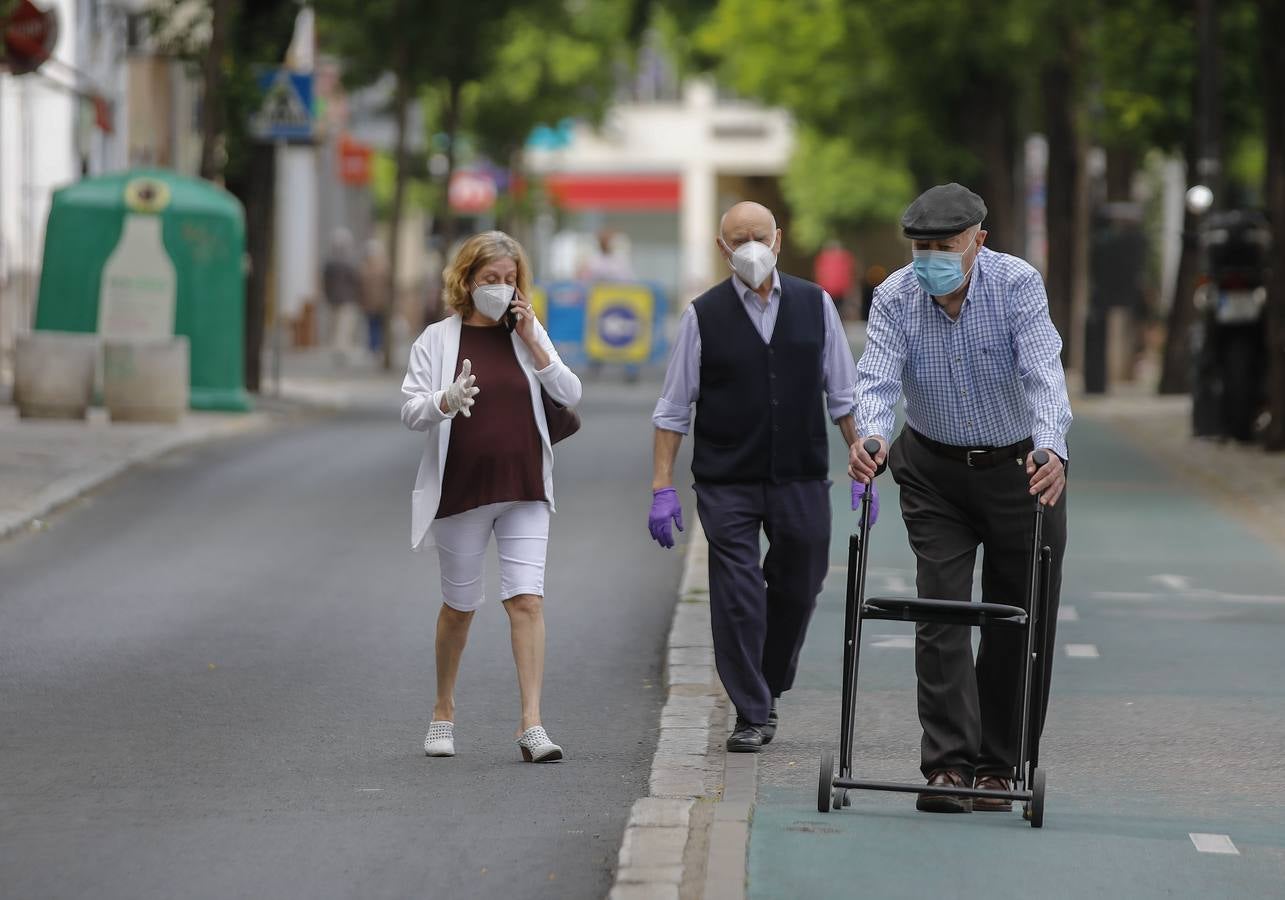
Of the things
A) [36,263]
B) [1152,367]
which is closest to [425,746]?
[36,263]

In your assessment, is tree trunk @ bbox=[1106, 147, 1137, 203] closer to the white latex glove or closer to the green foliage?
the white latex glove

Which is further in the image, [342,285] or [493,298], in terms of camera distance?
[342,285]

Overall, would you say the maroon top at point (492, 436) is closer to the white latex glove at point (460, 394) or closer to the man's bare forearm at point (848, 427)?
the white latex glove at point (460, 394)

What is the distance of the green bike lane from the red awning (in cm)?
7459

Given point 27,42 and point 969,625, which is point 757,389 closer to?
point 969,625

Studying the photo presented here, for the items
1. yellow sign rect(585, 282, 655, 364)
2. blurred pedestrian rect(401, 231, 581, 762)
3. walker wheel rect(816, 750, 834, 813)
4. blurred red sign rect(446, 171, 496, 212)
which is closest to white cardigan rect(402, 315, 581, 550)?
blurred pedestrian rect(401, 231, 581, 762)

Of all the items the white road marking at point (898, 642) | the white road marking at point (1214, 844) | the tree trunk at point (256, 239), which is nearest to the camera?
the white road marking at point (1214, 844)

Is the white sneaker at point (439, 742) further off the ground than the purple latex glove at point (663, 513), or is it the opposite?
the purple latex glove at point (663, 513)

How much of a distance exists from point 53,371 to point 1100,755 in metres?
13.8

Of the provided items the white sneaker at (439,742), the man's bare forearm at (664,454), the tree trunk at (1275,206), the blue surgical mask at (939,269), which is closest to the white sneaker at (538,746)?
the white sneaker at (439,742)

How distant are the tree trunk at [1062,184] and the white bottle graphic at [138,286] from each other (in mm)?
14220

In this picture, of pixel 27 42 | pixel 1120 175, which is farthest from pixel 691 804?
pixel 1120 175

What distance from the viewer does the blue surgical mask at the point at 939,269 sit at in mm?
6953

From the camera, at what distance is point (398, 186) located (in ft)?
114
